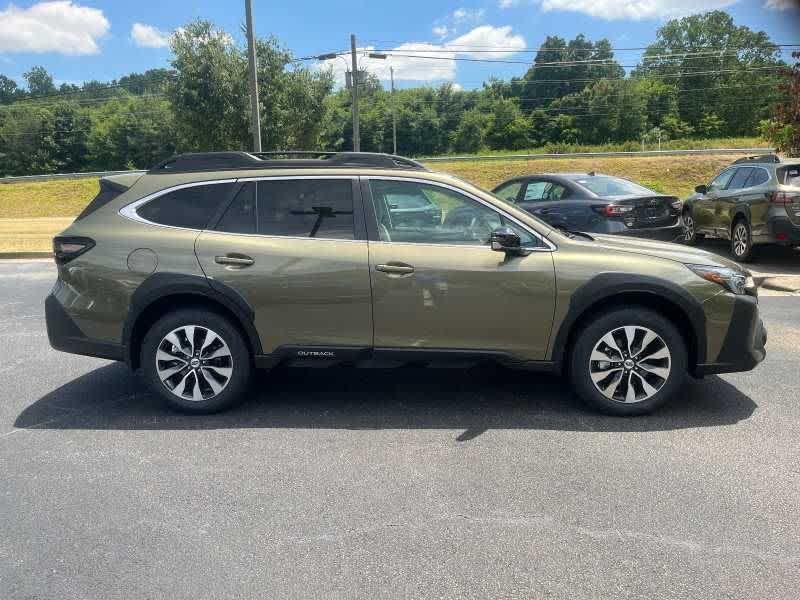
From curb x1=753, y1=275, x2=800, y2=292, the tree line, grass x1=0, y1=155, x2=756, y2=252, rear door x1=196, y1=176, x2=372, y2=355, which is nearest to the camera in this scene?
rear door x1=196, y1=176, x2=372, y2=355

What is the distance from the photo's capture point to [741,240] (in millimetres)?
11320

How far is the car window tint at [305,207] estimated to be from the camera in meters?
4.61

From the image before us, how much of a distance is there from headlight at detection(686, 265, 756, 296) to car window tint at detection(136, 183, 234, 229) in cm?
325

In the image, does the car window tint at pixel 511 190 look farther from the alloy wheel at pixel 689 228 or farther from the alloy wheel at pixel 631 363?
the alloy wheel at pixel 631 363

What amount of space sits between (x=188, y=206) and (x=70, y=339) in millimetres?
1235

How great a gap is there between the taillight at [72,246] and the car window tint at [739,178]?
10.7 m

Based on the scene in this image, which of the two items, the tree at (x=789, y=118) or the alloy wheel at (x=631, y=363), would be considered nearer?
the alloy wheel at (x=631, y=363)

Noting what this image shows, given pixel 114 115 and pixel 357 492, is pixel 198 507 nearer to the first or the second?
pixel 357 492

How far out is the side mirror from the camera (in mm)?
4359

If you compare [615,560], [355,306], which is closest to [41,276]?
[355,306]

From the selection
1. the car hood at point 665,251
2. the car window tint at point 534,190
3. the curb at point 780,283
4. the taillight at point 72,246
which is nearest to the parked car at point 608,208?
the car window tint at point 534,190

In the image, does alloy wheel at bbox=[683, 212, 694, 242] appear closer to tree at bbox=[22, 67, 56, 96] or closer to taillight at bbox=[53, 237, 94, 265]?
taillight at bbox=[53, 237, 94, 265]

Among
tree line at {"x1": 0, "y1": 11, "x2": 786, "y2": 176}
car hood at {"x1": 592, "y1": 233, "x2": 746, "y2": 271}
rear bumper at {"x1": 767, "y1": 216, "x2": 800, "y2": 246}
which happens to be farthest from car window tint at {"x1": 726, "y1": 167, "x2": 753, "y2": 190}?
tree line at {"x1": 0, "y1": 11, "x2": 786, "y2": 176}

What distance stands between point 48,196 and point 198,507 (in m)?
40.6
